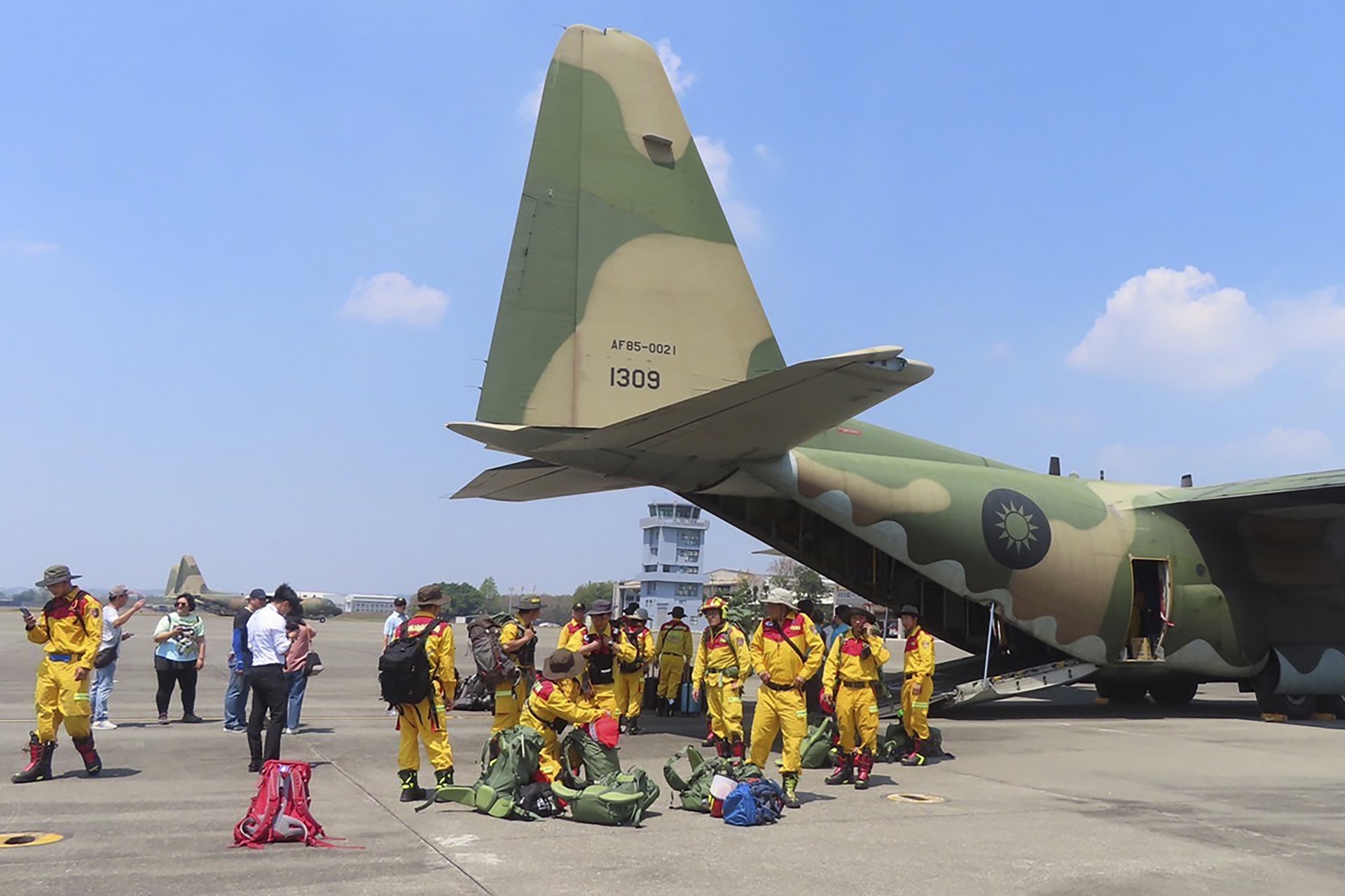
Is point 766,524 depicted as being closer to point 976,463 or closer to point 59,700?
point 976,463

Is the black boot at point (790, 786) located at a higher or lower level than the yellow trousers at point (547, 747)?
lower

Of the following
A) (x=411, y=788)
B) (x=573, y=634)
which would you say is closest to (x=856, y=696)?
(x=573, y=634)

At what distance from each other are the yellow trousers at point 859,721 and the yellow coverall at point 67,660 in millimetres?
6555

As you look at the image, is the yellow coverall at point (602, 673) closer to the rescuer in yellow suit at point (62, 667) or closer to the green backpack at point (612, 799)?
the green backpack at point (612, 799)

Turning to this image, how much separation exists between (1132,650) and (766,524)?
6.30 meters

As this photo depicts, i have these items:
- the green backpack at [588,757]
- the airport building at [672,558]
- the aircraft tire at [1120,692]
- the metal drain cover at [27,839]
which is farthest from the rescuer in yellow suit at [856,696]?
the airport building at [672,558]

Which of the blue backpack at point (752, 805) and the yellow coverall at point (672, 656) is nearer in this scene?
the blue backpack at point (752, 805)

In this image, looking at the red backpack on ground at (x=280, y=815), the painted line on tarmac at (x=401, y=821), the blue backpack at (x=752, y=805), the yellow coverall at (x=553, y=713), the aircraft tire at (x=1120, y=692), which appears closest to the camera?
the painted line on tarmac at (x=401, y=821)

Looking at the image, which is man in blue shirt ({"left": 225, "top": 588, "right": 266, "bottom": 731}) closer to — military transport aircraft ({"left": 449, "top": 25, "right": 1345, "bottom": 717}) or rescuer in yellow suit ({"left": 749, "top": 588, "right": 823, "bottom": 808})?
military transport aircraft ({"left": 449, "top": 25, "right": 1345, "bottom": 717})

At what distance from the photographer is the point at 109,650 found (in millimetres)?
11812

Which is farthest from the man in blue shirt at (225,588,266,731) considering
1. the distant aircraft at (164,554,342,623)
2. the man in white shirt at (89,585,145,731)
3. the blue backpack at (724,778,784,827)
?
the distant aircraft at (164,554,342,623)

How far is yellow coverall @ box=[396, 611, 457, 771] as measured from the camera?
7.55m

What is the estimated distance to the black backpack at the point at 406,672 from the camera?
7363 millimetres

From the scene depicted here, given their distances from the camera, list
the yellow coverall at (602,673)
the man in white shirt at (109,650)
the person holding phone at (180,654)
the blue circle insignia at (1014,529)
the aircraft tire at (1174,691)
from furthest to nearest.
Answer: the aircraft tire at (1174,691) → the blue circle insignia at (1014,529) → the person holding phone at (180,654) → the man in white shirt at (109,650) → the yellow coverall at (602,673)
